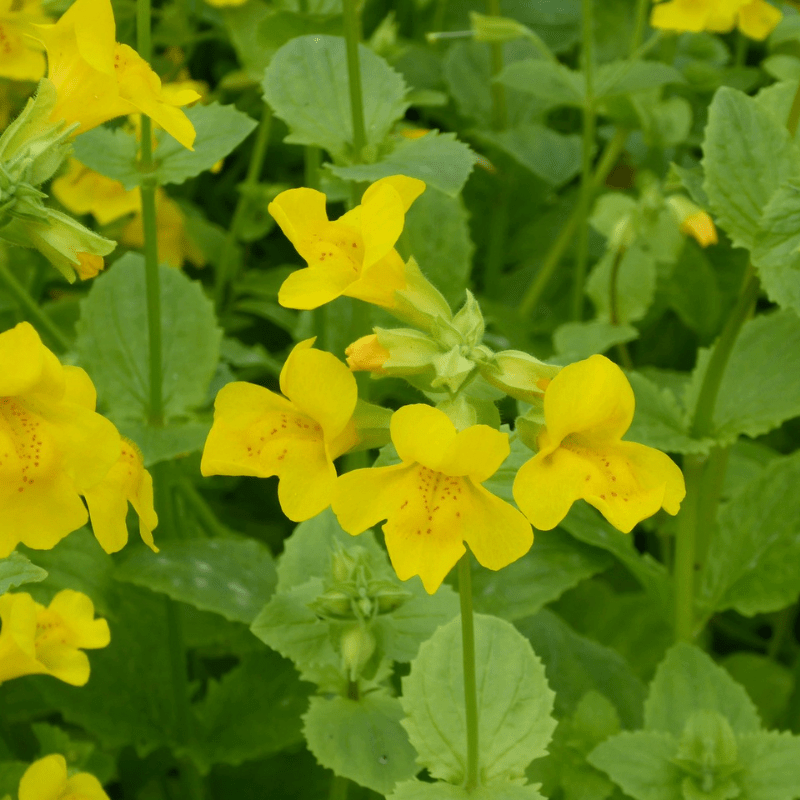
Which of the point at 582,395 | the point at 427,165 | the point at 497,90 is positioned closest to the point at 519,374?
the point at 582,395

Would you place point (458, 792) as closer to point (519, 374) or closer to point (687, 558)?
point (519, 374)

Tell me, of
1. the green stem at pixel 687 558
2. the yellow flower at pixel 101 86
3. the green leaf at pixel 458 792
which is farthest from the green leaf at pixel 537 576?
the yellow flower at pixel 101 86

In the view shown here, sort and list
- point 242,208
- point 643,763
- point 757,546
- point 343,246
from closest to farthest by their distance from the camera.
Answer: point 343,246, point 643,763, point 757,546, point 242,208

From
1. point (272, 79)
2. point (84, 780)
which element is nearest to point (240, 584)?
point (84, 780)

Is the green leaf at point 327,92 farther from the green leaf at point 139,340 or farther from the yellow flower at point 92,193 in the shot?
the yellow flower at point 92,193

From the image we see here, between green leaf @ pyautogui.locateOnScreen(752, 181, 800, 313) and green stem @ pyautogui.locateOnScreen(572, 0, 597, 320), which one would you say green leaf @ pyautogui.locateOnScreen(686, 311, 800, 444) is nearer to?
green leaf @ pyautogui.locateOnScreen(752, 181, 800, 313)

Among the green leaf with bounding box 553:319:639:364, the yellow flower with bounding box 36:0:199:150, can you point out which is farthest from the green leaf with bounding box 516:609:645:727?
the yellow flower with bounding box 36:0:199:150
